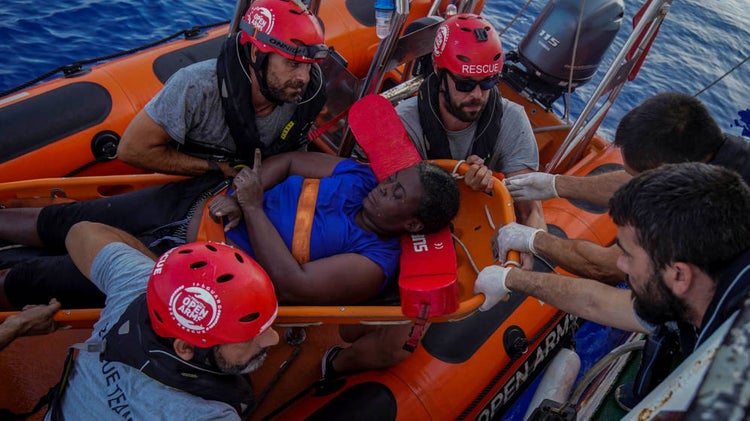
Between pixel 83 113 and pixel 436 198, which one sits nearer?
pixel 436 198

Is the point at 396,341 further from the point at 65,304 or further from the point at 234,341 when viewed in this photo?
the point at 65,304

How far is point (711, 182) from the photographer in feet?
5.15

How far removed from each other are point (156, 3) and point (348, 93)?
476 cm

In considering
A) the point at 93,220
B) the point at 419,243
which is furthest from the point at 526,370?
the point at 93,220

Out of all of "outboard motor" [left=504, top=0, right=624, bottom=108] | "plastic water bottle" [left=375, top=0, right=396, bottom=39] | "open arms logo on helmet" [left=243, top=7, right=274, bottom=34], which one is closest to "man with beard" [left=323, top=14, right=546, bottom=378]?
"plastic water bottle" [left=375, top=0, right=396, bottom=39]

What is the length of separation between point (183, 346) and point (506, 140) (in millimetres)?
2080

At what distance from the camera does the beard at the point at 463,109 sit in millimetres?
2906

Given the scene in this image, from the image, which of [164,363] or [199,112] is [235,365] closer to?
[164,363]

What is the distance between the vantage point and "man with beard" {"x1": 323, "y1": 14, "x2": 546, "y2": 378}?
2.64 m

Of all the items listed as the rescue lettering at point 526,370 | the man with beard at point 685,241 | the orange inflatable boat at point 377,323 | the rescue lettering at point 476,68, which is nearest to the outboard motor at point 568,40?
the orange inflatable boat at point 377,323

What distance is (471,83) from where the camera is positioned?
284 cm

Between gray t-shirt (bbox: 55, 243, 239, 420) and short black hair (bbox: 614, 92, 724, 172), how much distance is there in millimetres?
2108

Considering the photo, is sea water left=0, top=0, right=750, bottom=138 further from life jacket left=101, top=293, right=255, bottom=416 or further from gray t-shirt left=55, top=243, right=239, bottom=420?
life jacket left=101, top=293, right=255, bottom=416

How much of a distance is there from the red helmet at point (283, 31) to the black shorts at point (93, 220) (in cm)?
79
